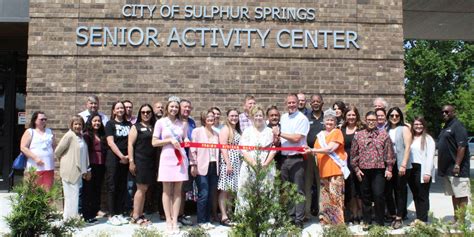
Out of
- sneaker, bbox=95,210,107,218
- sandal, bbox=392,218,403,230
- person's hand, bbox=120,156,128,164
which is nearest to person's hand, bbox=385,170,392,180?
sandal, bbox=392,218,403,230

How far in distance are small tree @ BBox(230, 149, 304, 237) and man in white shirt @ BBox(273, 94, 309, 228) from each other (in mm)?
1745

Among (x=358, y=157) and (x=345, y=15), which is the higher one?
(x=345, y=15)

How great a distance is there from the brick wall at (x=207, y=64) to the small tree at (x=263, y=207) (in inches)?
143

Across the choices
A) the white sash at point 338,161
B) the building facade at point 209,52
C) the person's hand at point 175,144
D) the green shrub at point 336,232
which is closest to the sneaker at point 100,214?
the building facade at point 209,52

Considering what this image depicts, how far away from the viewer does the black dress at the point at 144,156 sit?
6.15 meters

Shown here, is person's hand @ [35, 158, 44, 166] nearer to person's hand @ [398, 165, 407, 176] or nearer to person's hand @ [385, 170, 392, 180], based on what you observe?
person's hand @ [385, 170, 392, 180]

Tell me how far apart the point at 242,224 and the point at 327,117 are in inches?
95.3

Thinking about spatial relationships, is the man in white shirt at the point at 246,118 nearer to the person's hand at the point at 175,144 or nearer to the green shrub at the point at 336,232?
the person's hand at the point at 175,144

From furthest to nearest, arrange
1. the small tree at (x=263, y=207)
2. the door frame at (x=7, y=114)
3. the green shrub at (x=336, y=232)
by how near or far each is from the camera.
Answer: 1. the door frame at (x=7, y=114)
2. the green shrub at (x=336, y=232)
3. the small tree at (x=263, y=207)

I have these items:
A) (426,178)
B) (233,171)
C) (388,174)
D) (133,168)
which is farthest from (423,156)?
(133,168)

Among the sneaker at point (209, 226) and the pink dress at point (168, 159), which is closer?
the pink dress at point (168, 159)

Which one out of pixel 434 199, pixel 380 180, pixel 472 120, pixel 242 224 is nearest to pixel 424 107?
pixel 472 120

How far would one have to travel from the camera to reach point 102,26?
770cm

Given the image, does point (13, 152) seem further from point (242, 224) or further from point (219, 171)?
point (242, 224)
